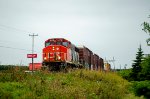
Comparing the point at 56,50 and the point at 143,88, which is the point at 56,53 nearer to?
the point at 56,50

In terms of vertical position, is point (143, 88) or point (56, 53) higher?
point (56, 53)

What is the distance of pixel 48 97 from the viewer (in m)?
11.1

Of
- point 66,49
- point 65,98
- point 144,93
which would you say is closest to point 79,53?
point 66,49

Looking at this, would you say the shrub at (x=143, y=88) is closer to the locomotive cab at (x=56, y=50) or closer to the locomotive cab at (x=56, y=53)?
the locomotive cab at (x=56, y=53)

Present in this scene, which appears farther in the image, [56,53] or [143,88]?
[56,53]

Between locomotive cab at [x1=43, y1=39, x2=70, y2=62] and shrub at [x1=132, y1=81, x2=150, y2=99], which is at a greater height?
locomotive cab at [x1=43, y1=39, x2=70, y2=62]

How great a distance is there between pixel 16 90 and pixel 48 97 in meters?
1.44

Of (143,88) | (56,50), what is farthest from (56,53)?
(143,88)

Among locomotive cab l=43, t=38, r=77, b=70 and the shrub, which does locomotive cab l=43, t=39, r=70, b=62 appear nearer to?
locomotive cab l=43, t=38, r=77, b=70

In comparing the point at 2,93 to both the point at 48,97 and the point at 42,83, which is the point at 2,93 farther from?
the point at 42,83

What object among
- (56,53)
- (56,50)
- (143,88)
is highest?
(56,50)

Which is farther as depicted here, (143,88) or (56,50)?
(56,50)

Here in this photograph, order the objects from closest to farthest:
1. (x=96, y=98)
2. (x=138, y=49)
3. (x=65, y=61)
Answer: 1. (x=96, y=98)
2. (x=65, y=61)
3. (x=138, y=49)

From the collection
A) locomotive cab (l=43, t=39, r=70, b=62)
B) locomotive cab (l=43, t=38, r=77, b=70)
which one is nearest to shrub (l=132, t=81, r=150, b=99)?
locomotive cab (l=43, t=38, r=77, b=70)
